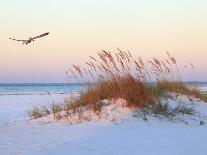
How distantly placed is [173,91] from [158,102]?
163 centimetres

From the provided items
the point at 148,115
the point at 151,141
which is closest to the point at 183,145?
the point at 151,141

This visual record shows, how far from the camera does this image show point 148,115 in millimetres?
9547

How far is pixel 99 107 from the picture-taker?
9852mm

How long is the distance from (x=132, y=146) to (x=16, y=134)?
1.96 metres

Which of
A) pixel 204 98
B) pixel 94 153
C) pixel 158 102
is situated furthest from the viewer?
pixel 204 98

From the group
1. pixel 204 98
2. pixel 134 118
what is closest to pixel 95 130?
pixel 134 118

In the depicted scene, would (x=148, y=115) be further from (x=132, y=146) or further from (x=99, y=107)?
A: (x=132, y=146)

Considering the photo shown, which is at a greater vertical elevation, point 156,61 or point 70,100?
point 156,61

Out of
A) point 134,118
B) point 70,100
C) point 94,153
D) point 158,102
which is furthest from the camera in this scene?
point 70,100

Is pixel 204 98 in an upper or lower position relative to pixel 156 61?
lower

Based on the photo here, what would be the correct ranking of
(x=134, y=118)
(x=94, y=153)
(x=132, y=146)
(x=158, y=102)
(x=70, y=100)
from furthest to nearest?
(x=70, y=100) < (x=158, y=102) < (x=134, y=118) < (x=132, y=146) < (x=94, y=153)

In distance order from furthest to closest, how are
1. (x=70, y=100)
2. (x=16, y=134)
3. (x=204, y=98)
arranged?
(x=204, y=98) → (x=70, y=100) → (x=16, y=134)

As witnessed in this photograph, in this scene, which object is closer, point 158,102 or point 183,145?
point 183,145

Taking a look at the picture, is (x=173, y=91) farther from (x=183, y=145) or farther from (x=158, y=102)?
(x=183, y=145)
